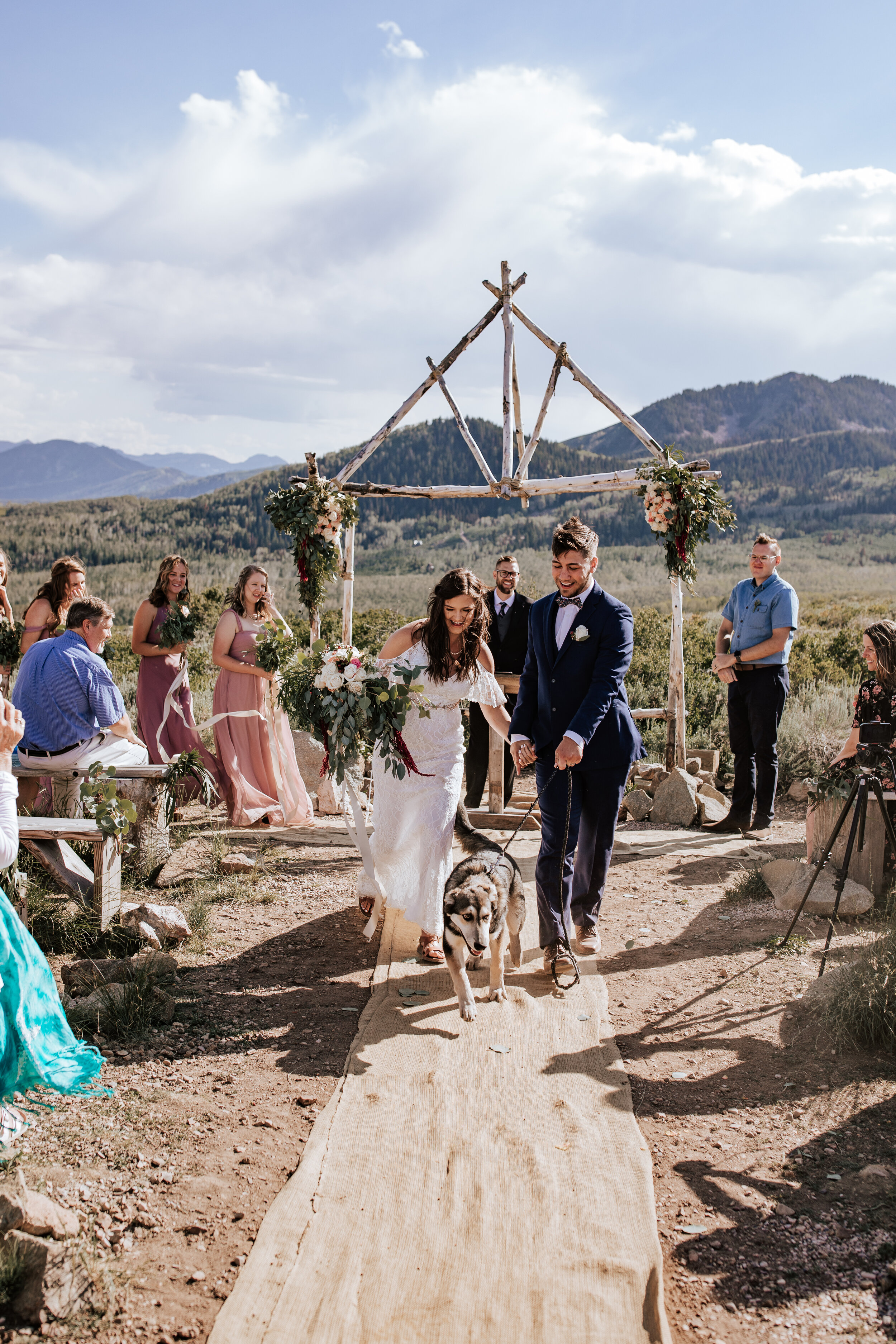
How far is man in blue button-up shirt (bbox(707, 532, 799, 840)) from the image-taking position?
7.55 meters

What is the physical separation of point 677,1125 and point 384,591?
36.4 metres

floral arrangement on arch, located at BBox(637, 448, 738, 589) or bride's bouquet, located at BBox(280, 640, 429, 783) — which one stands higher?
floral arrangement on arch, located at BBox(637, 448, 738, 589)

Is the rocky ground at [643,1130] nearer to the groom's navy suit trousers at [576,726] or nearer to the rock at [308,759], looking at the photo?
the groom's navy suit trousers at [576,726]

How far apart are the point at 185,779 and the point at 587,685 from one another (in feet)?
16.9

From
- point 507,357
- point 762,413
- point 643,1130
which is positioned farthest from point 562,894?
point 762,413

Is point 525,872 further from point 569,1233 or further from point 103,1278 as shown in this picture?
point 103,1278

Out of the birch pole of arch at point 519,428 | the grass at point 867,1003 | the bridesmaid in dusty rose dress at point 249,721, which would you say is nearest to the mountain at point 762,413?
the birch pole of arch at point 519,428

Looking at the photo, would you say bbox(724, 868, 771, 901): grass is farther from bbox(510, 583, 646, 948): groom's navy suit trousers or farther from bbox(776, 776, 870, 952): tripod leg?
bbox(510, 583, 646, 948): groom's navy suit trousers

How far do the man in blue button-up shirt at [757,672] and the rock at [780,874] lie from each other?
168cm

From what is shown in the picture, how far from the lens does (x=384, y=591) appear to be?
39219mm

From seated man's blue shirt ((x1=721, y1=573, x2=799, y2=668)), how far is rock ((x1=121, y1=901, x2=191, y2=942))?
16.5 feet

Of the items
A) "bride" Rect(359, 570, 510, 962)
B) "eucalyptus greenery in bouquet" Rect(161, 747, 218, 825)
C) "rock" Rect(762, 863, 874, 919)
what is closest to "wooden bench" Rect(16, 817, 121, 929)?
"eucalyptus greenery in bouquet" Rect(161, 747, 218, 825)

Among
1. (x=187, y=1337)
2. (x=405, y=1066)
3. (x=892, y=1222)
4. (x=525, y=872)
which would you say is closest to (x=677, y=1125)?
(x=892, y=1222)

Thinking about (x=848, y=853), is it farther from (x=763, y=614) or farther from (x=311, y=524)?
(x=311, y=524)
